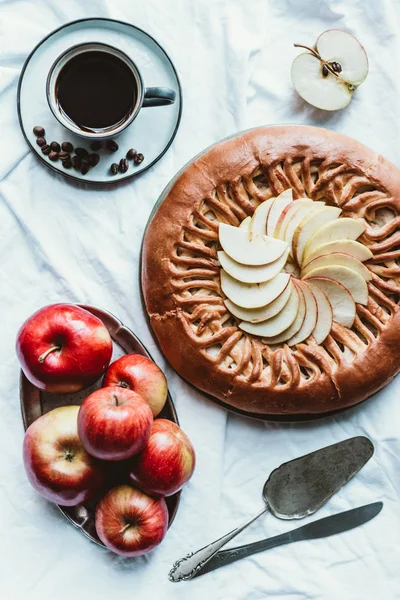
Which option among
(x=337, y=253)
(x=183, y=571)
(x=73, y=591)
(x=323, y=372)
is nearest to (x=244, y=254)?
(x=337, y=253)

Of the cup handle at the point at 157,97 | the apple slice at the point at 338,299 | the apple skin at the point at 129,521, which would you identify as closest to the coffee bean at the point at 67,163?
the cup handle at the point at 157,97

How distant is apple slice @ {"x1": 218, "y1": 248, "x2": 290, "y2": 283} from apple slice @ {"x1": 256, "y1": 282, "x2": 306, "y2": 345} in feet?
0.25

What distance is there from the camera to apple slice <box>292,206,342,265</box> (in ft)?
6.38

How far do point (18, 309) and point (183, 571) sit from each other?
2.87ft

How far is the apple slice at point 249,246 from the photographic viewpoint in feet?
6.31

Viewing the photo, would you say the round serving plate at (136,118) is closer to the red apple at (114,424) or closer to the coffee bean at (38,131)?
the coffee bean at (38,131)

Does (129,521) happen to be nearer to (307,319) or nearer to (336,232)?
(307,319)

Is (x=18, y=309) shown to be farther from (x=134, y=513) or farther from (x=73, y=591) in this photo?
(x=73, y=591)

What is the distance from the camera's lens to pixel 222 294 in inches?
77.7

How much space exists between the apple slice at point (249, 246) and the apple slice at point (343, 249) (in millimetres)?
89

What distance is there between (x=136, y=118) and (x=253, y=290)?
60 cm

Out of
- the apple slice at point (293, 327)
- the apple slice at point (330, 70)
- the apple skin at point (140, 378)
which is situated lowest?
the apple skin at point (140, 378)

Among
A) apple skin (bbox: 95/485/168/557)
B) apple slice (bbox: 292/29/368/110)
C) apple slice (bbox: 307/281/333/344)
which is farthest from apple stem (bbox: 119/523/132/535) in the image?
apple slice (bbox: 292/29/368/110)

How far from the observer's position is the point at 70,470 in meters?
1.83
